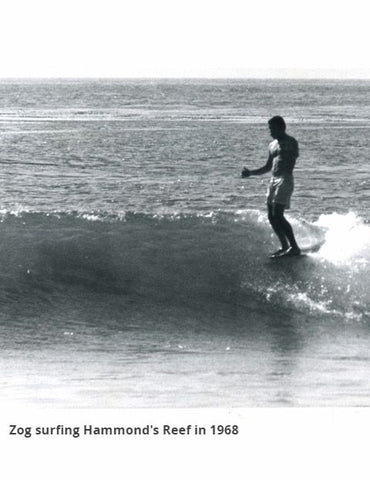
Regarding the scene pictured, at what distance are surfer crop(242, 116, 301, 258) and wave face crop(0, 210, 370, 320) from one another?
1.42 ft

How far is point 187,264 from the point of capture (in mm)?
10461

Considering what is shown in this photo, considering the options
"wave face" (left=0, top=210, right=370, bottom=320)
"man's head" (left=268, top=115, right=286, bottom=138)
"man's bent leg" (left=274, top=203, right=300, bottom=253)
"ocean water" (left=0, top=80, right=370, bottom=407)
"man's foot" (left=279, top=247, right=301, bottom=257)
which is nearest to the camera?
"ocean water" (left=0, top=80, right=370, bottom=407)

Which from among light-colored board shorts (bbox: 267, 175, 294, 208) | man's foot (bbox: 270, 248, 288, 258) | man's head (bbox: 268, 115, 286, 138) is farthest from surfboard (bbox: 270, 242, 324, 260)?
man's head (bbox: 268, 115, 286, 138)

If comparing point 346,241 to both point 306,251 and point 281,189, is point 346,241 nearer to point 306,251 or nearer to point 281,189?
point 306,251

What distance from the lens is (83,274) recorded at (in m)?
10.4

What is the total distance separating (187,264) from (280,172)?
155 cm

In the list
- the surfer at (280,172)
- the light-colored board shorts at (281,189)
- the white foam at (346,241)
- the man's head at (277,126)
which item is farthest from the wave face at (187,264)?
the man's head at (277,126)

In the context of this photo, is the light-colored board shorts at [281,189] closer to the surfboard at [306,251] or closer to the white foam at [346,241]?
the surfboard at [306,251]

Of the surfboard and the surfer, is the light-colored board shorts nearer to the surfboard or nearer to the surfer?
the surfer

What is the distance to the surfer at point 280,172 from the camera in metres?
9.54

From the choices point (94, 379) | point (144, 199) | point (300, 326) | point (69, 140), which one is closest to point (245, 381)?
point (94, 379)

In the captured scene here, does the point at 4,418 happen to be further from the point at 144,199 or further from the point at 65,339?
the point at 144,199

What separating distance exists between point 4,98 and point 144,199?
54.1 metres

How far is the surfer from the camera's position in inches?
376
